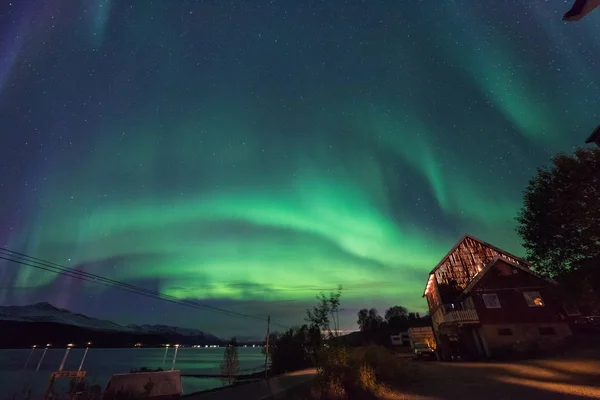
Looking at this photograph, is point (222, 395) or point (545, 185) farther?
point (545, 185)

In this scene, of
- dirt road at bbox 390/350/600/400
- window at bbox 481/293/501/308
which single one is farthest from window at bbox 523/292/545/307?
dirt road at bbox 390/350/600/400

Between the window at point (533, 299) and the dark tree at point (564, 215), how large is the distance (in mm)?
7251

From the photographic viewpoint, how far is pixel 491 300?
32344 mm

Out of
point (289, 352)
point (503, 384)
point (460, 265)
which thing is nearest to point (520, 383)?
point (503, 384)

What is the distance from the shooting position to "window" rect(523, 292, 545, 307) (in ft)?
103

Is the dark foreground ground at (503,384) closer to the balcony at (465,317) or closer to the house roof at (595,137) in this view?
the balcony at (465,317)

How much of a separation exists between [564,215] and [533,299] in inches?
571

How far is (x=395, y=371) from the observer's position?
19953 millimetres

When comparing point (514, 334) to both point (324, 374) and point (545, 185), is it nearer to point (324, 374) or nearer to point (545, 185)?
point (545, 185)

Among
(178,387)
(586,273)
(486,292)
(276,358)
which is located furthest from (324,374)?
(276,358)

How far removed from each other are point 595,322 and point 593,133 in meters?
28.6

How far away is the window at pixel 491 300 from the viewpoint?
32094 mm

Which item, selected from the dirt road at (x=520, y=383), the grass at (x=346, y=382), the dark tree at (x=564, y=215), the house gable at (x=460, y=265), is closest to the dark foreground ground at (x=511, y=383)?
the dirt road at (x=520, y=383)

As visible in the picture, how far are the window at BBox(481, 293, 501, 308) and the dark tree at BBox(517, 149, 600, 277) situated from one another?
23.8 ft
